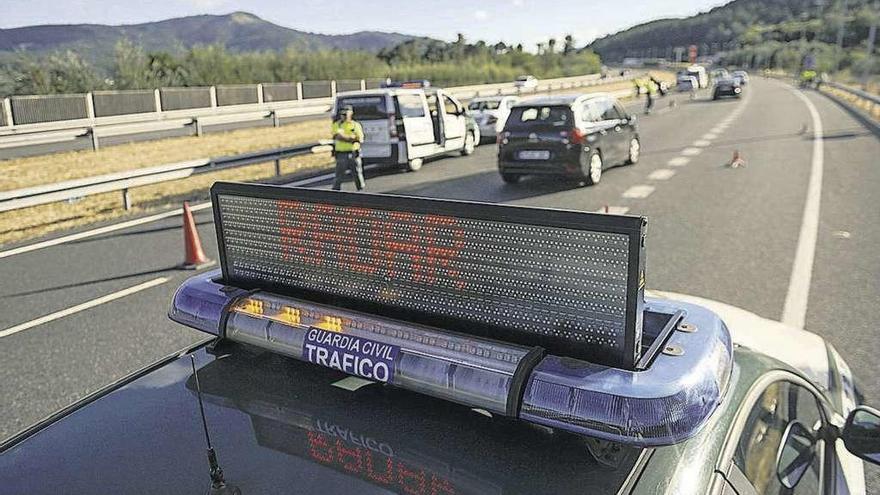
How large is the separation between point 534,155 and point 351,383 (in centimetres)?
1133

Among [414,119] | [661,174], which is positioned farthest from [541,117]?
[414,119]

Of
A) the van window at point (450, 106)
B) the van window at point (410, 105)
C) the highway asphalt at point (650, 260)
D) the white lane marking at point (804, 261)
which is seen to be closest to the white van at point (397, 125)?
the van window at point (410, 105)

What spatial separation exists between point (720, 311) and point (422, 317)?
2.62 m

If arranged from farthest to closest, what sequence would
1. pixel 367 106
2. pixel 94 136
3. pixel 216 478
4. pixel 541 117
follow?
pixel 94 136 < pixel 367 106 < pixel 541 117 < pixel 216 478

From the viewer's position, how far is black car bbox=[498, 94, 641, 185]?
1262cm

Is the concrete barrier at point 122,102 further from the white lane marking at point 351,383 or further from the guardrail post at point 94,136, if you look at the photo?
the white lane marking at point 351,383

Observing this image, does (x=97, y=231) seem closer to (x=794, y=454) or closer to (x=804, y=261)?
(x=804, y=261)

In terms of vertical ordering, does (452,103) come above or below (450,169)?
above

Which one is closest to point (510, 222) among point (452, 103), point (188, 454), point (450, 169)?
point (188, 454)

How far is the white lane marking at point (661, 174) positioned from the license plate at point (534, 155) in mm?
2641

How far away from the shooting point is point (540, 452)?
5.11 ft

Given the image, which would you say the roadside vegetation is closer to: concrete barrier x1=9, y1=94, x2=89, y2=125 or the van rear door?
concrete barrier x1=9, y1=94, x2=89, y2=125

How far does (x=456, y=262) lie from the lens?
5.94 ft

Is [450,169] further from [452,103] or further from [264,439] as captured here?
[264,439]
